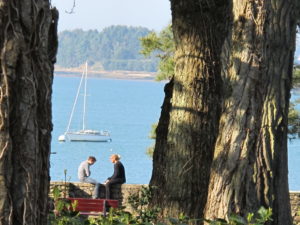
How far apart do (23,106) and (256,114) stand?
13.5 feet

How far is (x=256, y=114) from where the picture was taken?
8.21 m

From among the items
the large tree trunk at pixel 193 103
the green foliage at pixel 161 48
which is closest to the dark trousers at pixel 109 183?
the large tree trunk at pixel 193 103

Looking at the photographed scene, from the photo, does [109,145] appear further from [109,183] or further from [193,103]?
[193,103]

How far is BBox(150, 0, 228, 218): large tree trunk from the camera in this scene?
991 centimetres

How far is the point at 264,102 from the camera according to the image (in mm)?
8211

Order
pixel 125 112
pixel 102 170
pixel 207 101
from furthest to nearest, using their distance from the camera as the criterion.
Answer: pixel 125 112 < pixel 102 170 < pixel 207 101

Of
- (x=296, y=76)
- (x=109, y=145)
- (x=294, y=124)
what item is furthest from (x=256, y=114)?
(x=109, y=145)

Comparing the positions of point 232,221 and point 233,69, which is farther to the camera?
point 233,69

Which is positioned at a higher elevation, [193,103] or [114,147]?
[193,103]

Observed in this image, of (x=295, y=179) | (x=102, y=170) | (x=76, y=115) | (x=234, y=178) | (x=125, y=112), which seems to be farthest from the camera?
(x=125, y=112)

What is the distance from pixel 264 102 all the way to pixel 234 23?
0.73 meters

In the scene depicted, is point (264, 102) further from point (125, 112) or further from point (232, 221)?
point (125, 112)

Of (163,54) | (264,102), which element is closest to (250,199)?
(264,102)

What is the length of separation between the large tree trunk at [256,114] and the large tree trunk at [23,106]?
3865 mm
